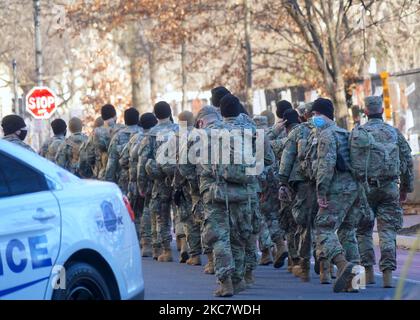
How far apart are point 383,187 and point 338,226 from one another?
869 millimetres

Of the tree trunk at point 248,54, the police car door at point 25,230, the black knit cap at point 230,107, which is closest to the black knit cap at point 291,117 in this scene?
the black knit cap at point 230,107

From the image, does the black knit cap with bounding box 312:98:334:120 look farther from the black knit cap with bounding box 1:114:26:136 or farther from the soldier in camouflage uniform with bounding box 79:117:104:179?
the soldier in camouflage uniform with bounding box 79:117:104:179

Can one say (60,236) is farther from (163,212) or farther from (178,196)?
(163,212)

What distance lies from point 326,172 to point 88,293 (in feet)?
14.7

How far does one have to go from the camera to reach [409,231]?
18.7 metres

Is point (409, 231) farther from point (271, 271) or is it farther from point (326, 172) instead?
point (326, 172)

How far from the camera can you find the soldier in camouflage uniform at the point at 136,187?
16.4m

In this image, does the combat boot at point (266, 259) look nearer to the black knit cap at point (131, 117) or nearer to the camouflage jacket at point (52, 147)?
the black knit cap at point (131, 117)

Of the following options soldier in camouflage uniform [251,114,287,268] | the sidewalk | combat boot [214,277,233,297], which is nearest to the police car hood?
combat boot [214,277,233,297]

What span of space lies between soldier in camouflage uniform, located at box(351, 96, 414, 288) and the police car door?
17.5 feet

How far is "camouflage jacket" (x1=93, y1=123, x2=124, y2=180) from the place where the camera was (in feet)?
58.6

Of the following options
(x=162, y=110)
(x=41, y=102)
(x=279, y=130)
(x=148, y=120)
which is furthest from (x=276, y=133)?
(x=41, y=102)

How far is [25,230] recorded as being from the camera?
7.12 meters

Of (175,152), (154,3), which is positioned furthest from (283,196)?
(154,3)
